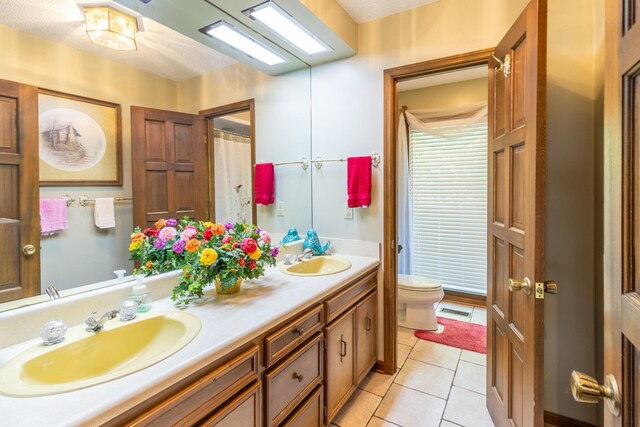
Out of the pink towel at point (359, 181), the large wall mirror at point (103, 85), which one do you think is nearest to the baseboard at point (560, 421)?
the pink towel at point (359, 181)

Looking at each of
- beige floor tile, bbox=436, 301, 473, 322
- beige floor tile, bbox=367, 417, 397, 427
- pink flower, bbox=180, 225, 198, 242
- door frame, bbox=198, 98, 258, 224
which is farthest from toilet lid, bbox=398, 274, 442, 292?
pink flower, bbox=180, 225, 198, 242

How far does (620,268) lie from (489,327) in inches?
53.7

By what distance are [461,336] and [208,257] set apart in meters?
2.56

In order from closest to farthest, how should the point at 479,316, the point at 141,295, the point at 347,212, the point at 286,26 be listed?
1. the point at 141,295
2. the point at 286,26
3. the point at 347,212
4. the point at 479,316

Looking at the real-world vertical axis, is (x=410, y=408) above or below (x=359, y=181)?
below

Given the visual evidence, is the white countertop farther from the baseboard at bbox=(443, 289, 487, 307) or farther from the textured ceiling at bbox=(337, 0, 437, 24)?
the baseboard at bbox=(443, 289, 487, 307)

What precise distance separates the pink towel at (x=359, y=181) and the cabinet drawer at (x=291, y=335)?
92 cm

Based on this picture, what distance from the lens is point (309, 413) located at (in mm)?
1394

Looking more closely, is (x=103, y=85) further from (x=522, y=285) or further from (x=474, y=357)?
(x=474, y=357)

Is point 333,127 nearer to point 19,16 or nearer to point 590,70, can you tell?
point 590,70

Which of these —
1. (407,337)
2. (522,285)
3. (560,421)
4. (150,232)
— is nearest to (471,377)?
(560,421)

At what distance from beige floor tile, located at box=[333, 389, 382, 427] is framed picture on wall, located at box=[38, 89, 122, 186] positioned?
69.2 inches

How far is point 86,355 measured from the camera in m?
0.95

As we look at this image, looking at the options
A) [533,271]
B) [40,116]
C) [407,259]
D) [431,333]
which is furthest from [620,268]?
[407,259]
